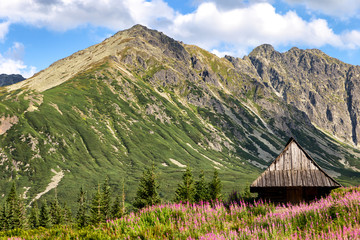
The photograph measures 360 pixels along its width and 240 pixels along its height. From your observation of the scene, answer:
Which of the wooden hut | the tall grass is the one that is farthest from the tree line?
the tall grass

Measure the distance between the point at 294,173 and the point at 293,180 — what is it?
0.69 m

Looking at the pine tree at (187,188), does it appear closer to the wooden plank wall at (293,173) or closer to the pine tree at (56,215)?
the pine tree at (56,215)

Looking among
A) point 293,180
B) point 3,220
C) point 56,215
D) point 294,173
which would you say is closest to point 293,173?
point 294,173

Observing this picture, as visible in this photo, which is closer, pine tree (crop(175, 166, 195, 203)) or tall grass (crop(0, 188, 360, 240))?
tall grass (crop(0, 188, 360, 240))

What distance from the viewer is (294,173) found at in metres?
18.7

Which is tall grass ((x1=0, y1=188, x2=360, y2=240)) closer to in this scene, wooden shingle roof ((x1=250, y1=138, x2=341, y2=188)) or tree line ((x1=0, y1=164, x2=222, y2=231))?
wooden shingle roof ((x1=250, y1=138, x2=341, y2=188))

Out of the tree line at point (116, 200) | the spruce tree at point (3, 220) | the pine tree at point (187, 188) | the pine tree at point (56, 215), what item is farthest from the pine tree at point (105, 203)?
the spruce tree at point (3, 220)

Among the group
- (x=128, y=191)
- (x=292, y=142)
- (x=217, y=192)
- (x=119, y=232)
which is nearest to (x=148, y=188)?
(x=217, y=192)

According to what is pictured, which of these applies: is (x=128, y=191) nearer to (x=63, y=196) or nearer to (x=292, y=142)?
(x=63, y=196)

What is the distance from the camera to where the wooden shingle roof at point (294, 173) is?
→ 17.7 m

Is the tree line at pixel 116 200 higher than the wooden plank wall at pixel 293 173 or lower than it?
lower

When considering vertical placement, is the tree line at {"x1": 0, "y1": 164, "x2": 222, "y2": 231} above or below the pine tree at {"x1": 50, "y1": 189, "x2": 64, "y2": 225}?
above

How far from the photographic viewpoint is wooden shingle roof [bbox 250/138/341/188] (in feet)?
58.1

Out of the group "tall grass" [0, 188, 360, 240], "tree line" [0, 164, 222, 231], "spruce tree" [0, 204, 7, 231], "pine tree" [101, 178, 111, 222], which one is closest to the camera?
"tall grass" [0, 188, 360, 240]
